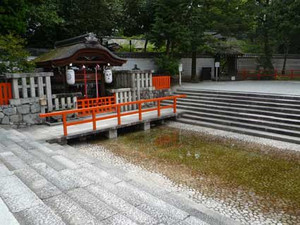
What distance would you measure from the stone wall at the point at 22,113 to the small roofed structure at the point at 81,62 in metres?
1.87

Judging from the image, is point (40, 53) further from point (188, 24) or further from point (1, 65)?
point (188, 24)

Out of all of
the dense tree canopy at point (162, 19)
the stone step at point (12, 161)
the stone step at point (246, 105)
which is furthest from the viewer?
the dense tree canopy at point (162, 19)

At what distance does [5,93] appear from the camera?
8312 mm

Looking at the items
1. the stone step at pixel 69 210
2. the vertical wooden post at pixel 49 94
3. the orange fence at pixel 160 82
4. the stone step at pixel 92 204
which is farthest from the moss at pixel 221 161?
the orange fence at pixel 160 82

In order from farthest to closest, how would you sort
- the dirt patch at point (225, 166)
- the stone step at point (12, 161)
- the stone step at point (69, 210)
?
the stone step at point (12, 161), the dirt patch at point (225, 166), the stone step at point (69, 210)

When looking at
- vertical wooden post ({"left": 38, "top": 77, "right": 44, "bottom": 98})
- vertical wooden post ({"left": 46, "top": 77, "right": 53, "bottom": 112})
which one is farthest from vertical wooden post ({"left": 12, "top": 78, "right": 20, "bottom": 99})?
vertical wooden post ({"left": 46, "top": 77, "right": 53, "bottom": 112})

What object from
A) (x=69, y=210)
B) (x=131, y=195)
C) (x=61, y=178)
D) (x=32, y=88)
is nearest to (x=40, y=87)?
(x=32, y=88)

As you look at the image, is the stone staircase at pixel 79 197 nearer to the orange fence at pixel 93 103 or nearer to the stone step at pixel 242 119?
the orange fence at pixel 93 103

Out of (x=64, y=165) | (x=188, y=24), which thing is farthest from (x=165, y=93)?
(x=64, y=165)

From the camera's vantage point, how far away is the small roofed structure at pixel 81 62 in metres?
9.73

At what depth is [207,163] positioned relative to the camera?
6117 mm

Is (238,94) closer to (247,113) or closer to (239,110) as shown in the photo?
(239,110)

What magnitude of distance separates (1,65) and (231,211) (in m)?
9.17

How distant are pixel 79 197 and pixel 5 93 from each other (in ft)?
21.2
